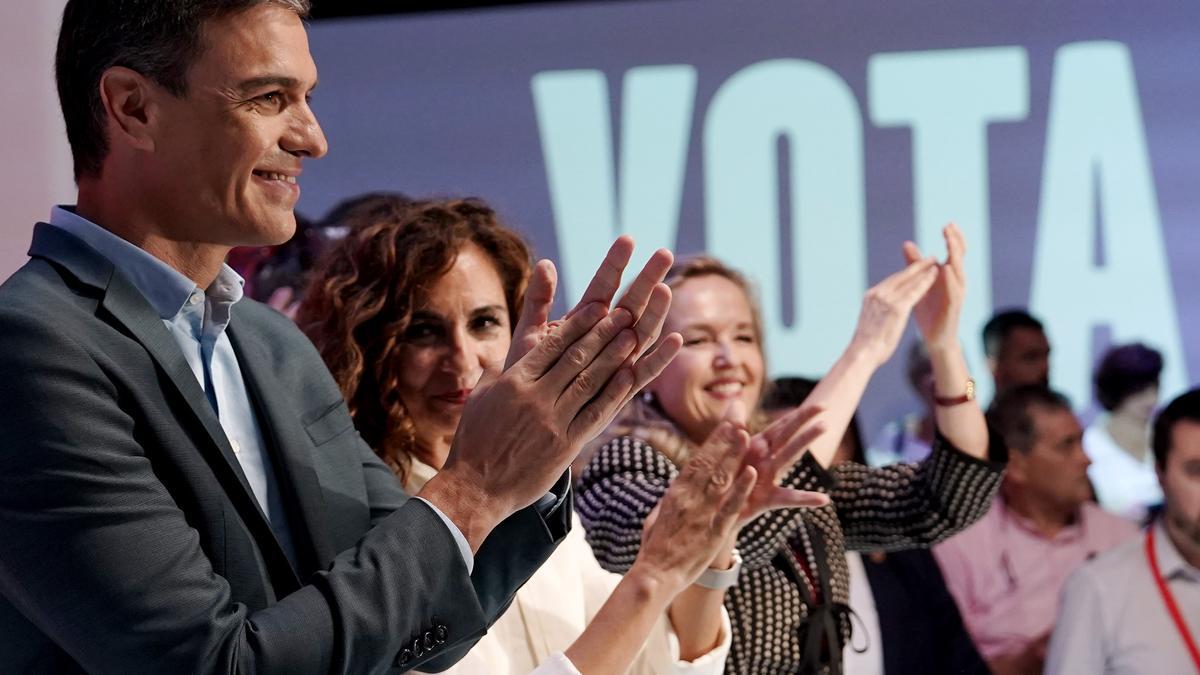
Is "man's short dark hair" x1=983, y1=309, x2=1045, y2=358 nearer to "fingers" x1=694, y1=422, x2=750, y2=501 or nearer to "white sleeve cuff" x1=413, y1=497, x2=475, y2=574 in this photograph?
"fingers" x1=694, y1=422, x2=750, y2=501

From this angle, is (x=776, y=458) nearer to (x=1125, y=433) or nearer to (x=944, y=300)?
(x=944, y=300)

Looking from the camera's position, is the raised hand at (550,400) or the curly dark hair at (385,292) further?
the curly dark hair at (385,292)

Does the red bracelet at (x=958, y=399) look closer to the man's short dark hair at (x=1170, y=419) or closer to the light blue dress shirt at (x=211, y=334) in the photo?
the man's short dark hair at (x=1170, y=419)

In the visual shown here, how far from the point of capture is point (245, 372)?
1428 mm

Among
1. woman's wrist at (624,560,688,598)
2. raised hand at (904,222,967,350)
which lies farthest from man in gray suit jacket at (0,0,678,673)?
raised hand at (904,222,967,350)

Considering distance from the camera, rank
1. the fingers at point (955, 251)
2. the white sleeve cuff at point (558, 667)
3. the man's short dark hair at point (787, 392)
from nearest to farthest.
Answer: the white sleeve cuff at point (558, 667) → the fingers at point (955, 251) → the man's short dark hair at point (787, 392)

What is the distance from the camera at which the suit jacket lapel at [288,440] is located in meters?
1.37

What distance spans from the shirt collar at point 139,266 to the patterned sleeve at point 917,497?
79.0 inches

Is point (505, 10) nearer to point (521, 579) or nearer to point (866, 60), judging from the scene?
point (866, 60)

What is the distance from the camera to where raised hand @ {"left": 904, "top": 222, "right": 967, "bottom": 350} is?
10.5ft

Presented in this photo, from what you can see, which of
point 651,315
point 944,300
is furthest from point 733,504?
point 944,300

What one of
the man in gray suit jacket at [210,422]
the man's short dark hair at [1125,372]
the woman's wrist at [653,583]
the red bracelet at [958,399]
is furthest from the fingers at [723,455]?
the man's short dark hair at [1125,372]

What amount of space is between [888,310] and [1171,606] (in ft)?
4.69

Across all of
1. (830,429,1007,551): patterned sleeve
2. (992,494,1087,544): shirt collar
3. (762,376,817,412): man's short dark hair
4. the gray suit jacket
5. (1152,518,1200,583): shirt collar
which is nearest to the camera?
the gray suit jacket
